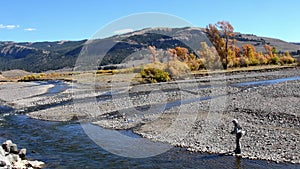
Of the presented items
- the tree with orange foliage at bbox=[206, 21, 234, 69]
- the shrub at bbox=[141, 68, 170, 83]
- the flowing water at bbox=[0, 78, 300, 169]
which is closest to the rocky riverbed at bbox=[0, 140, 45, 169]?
the flowing water at bbox=[0, 78, 300, 169]

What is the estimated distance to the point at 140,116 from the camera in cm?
2773

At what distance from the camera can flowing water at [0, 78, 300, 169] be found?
15154mm

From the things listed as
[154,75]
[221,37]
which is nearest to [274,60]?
[221,37]

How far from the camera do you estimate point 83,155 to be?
58.7ft

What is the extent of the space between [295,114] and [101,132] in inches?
562

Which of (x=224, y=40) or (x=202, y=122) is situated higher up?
(x=224, y=40)

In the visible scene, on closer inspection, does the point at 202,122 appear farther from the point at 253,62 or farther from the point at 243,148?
the point at 253,62

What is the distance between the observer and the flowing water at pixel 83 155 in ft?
49.7

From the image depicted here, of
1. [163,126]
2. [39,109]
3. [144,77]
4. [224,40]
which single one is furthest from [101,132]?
[224,40]

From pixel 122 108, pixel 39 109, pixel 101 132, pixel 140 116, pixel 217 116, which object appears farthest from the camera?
pixel 39 109

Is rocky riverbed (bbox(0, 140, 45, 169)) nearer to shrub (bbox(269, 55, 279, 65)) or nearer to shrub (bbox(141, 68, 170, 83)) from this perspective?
shrub (bbox(141, 68, 170, 83))

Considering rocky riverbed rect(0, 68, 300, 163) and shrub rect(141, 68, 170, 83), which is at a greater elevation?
shrub rect(141, 68, 170, 83)

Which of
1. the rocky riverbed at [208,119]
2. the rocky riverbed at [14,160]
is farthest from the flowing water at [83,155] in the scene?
the rocky riverbed at [208,119]

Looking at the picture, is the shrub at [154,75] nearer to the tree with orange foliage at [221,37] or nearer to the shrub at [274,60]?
the tree with orange foliage at [221,37]
